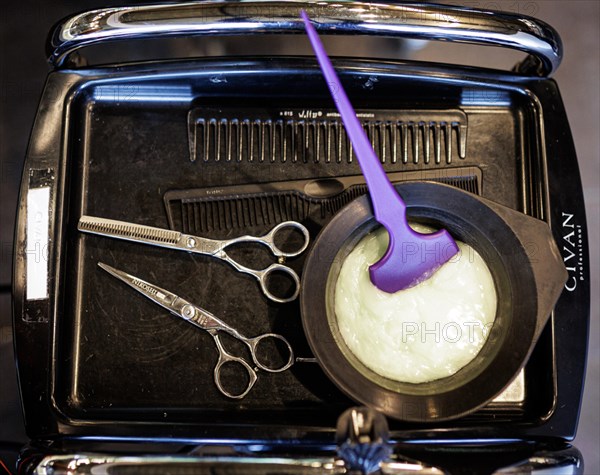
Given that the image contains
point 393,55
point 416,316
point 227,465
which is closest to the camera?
point 227,465

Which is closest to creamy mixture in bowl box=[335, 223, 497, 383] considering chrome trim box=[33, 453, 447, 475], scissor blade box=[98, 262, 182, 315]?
chrome trim box=[33, 453, 447, 475]

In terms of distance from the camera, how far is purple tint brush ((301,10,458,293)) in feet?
2.74

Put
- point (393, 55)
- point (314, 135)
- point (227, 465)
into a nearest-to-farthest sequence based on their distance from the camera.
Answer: point (227, 465) → point (314, 135) → point (393, 55)

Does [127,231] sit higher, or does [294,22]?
[294,22]

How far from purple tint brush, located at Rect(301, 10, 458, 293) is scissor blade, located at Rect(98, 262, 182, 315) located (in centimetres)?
29

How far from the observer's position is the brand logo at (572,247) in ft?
3.13

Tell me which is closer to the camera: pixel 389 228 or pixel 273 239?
pixel 389 228

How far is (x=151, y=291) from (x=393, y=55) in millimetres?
657

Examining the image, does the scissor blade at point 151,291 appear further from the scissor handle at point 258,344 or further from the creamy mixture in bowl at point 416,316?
the creamy mixture in bowl at point 416,316

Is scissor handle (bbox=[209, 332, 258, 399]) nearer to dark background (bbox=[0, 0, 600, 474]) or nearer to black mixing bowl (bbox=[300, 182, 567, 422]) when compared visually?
black mixing bowl (bbox=[300, 182, 567, 422])

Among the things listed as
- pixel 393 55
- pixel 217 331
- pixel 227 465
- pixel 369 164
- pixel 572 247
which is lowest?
pixel 227 465

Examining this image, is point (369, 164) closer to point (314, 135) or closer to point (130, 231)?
point (314, 135)

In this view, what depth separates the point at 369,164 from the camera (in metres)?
0.84

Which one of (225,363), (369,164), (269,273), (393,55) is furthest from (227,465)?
(393,55)
